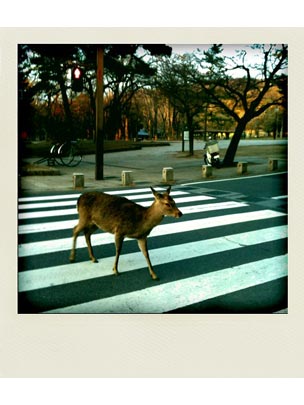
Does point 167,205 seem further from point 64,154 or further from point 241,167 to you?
point 64,154

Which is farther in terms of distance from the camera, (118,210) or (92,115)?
(92,115)

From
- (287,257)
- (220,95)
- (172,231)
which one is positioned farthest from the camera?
(172,231)

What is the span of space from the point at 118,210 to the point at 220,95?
180 centimetres

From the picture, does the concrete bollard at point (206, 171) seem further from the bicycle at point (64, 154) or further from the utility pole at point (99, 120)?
the bicycle at point (64, 154)

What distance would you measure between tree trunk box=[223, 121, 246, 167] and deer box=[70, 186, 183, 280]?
3.84ft

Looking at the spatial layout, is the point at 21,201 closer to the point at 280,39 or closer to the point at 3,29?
the point at 3,29

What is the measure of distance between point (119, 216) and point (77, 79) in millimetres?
1680

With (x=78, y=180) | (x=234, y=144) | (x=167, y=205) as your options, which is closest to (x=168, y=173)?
(x=234, y=144)

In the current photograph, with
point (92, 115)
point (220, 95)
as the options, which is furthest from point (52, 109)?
point (220, 95)

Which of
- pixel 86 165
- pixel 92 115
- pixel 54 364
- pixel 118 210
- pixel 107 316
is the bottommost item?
pixel 54 364

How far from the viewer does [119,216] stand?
4168 millimetres

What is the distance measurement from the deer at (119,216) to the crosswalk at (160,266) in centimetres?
24

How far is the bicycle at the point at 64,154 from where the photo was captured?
465 cm

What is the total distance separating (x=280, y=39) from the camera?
4215 millimetres
